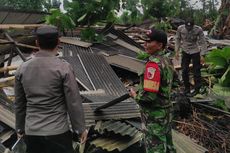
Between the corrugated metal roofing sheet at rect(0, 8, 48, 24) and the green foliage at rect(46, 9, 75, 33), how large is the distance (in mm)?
1012

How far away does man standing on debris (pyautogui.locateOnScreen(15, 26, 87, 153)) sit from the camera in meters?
3.41

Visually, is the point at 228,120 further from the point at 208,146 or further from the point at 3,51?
the point at 3,51

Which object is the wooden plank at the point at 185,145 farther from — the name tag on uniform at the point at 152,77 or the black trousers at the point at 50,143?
the black trousers at the point at 50,143

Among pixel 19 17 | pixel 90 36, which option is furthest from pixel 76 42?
pixel 19 17

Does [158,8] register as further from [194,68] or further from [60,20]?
[194,68]

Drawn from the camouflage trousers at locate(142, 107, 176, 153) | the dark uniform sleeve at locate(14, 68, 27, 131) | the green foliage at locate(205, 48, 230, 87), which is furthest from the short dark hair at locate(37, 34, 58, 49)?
the green foliage at locate(205, 48, 230, 87)

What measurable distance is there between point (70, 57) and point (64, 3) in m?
3.22

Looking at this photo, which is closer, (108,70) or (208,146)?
(208,146)

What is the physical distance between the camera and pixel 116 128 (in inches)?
213

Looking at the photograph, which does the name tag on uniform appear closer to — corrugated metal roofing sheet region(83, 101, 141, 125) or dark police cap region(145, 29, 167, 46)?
dark police cap region(145, 29, 167, 46)

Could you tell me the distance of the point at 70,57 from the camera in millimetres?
9141

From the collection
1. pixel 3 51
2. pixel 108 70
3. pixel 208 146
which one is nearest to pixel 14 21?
pixel 3 51

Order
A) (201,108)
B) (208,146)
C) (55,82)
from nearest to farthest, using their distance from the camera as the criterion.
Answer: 1. (55,82)
2. (208,146)
3. (201,108)

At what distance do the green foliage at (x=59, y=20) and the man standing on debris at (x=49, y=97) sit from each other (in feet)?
24.8
